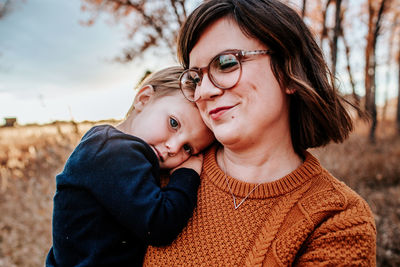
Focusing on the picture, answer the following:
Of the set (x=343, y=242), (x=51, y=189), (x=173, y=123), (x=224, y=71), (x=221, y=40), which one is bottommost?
(x=51, y=189)

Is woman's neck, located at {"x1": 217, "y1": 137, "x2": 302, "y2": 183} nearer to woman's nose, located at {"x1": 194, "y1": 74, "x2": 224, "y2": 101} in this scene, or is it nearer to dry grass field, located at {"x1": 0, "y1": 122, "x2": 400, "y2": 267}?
woman's nose, located at {"x1": 194, "y1": 74, "x2": 224, "y2": 101}

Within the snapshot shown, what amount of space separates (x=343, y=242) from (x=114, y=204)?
41.7 inches

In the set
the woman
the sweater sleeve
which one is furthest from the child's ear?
the sweater sleeve

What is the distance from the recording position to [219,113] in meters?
1.38

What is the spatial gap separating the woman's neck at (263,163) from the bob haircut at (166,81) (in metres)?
0.59

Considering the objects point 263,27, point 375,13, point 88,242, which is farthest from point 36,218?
point 375,13

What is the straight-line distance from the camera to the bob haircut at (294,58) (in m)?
1.33

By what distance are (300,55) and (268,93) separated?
1.10 feet

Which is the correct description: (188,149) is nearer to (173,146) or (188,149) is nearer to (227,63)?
(173,146)

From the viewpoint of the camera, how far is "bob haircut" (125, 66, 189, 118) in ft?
5.91

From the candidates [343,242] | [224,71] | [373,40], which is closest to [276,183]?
[343,242]

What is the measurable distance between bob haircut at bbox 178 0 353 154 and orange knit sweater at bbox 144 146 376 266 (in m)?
0.31

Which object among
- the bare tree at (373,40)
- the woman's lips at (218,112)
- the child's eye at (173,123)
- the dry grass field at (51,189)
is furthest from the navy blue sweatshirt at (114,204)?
the bare tree at (373,40)

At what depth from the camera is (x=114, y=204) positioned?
4.34ft
